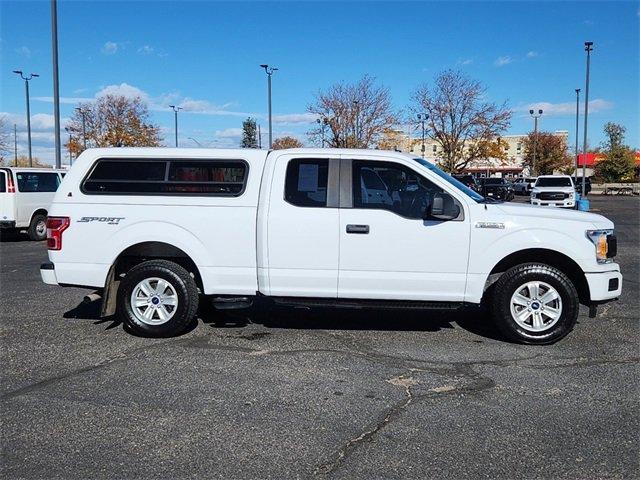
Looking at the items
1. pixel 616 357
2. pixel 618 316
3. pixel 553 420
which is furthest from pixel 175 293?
pixel 618 316

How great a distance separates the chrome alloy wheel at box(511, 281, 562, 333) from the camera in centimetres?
620

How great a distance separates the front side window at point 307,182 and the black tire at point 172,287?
4.56ft

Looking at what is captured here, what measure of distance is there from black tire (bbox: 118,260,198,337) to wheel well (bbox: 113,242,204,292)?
98 millimetres

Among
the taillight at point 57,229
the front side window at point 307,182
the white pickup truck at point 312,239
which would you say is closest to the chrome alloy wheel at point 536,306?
A: the white pickup truck at point 312,239

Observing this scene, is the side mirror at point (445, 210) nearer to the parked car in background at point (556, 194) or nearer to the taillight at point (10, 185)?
the taillight at point (10, 185)

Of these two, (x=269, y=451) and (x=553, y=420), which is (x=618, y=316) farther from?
(x=269, y=451)

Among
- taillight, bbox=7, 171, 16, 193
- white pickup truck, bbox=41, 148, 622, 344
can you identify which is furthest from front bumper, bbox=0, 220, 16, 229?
white pickup truck, bbox=41, 148, 622, 344

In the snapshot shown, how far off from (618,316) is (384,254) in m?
3.46

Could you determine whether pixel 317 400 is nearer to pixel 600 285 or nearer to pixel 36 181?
pixel 600 285

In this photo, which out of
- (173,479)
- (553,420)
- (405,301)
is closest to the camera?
(173,479)

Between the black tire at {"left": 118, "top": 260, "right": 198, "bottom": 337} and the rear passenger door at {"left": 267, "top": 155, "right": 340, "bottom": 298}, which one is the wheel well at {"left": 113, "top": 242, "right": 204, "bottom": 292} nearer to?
the black tire at {"left": 118, "top": 260, "right": 198, "bottom": 337}

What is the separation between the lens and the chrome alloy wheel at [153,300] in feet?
21.4

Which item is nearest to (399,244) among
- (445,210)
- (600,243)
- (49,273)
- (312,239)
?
(445,210)

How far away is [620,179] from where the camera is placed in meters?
70.6
